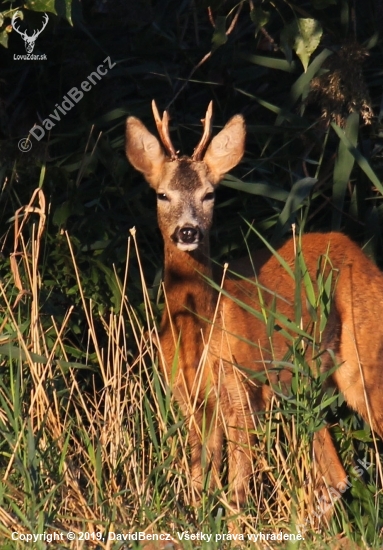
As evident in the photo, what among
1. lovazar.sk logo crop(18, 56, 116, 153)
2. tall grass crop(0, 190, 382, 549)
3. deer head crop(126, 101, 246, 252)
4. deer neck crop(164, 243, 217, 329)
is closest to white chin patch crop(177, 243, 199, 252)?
deer head crop(126, 101, 246, 252)

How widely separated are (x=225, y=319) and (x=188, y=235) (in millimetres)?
602

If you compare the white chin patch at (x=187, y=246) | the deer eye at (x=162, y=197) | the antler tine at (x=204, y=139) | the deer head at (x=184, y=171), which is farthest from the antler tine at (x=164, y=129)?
the white chin patch at (x=187, y=246)

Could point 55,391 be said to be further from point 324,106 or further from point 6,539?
point 324,106

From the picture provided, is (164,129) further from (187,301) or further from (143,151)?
(187,301)

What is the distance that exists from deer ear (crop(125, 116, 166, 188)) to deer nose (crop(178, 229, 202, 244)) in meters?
0.60

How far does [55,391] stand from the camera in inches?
209

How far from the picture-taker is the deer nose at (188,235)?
5867 millimetres

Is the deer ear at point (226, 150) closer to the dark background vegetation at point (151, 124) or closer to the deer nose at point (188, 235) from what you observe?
the dark background vegetation at point (151, 124)

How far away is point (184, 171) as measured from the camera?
6.24 metres

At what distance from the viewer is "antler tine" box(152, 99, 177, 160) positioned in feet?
19.6

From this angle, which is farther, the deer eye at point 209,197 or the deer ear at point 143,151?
the deer ear at point 143,151

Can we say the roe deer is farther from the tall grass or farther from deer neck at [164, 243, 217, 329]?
the tall grass

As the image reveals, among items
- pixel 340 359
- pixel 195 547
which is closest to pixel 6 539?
pixel 195 547

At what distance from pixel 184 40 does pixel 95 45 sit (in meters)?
0.91
